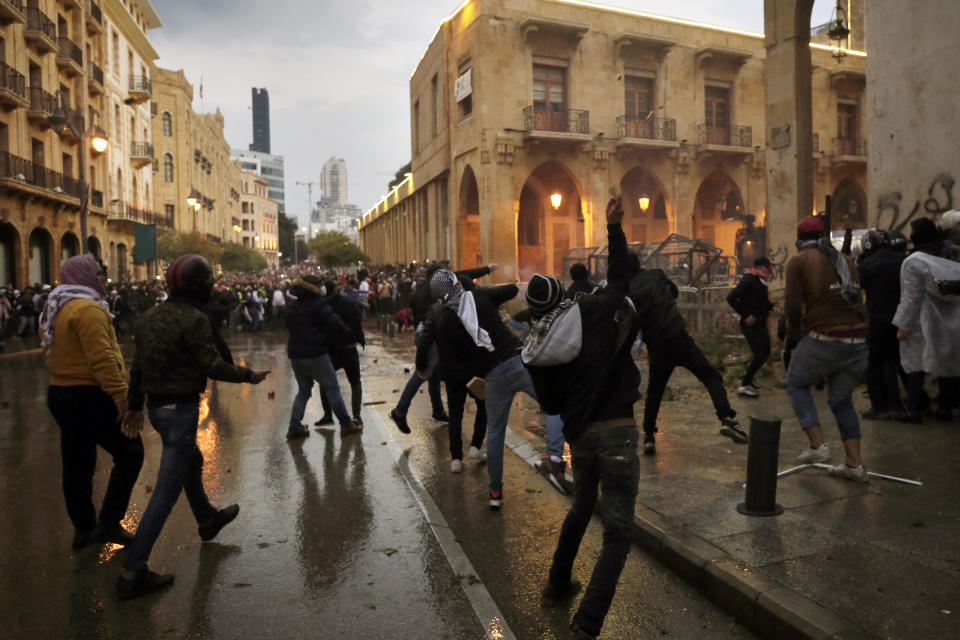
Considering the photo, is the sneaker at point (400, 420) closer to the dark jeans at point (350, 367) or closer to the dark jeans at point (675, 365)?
the dark jeans at point (350, 367)

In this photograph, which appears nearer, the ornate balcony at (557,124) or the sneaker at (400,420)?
the sneaker at (400,420)

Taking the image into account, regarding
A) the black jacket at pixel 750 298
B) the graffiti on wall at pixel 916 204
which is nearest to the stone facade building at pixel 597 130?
the graffiti on wall at pixel 916 204

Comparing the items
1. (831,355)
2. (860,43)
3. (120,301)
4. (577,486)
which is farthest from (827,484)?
(860,43)

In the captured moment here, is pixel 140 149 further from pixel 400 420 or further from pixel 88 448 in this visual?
pixel 88 448

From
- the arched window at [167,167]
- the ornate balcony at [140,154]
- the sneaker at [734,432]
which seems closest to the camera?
the sneaker at [734,432]

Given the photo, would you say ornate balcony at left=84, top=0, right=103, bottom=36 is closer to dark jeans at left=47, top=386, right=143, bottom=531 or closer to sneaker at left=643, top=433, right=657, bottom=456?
dark jeans at left=47, top=386, right=143, bottom=531

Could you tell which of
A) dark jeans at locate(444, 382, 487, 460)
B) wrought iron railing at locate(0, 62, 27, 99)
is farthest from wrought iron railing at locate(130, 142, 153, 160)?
dark jeans at locate(444, 382, 487, 460)

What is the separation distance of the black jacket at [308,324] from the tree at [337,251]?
58.3 meters

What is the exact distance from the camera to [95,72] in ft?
120

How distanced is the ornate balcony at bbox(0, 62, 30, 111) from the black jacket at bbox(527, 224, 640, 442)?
30403mm

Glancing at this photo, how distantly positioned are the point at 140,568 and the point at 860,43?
40.6 metres

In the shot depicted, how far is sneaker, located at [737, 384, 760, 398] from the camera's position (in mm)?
8570

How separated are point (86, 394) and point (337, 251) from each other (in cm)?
6453

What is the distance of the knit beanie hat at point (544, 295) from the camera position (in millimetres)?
3346
